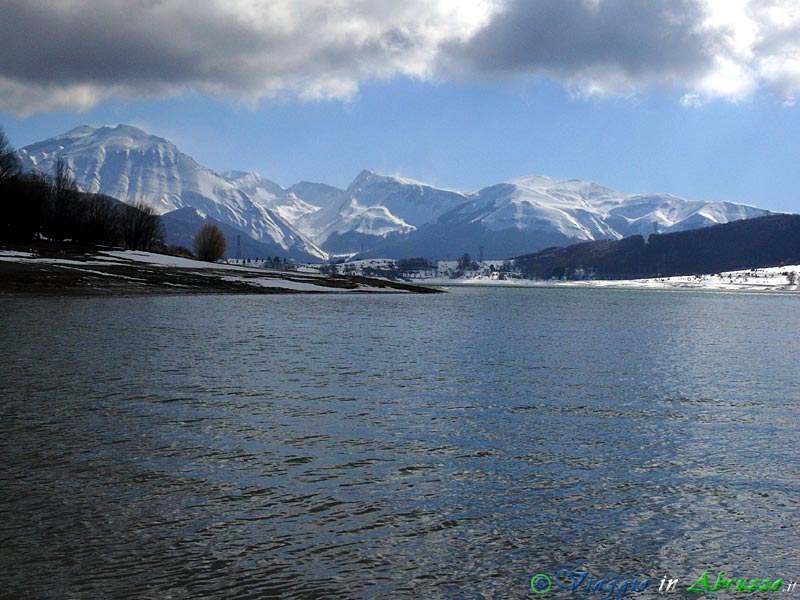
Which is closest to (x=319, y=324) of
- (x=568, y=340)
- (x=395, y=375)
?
(x=568, y=340)

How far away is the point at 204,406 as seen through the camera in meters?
24.2

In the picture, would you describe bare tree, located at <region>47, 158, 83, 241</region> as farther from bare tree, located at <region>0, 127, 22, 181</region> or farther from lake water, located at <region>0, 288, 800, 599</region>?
lake water, located at <region>0, 288, 800, 599</region>

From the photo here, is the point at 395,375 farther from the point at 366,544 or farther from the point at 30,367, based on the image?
the point at 366,544

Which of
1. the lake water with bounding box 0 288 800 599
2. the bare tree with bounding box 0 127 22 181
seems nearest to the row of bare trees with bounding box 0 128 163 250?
the bare tree with bounding box 0 127 22 181

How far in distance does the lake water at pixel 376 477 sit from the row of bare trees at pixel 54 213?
12382 centimetres

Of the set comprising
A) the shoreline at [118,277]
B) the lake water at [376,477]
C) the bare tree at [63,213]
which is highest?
the bare tree at [63,213]

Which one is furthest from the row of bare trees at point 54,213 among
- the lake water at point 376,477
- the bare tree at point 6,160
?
the lake water at point 376,477

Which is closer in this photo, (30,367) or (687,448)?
(687,448)

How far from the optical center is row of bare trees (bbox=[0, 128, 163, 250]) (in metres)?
143

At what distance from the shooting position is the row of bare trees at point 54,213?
14312 cm

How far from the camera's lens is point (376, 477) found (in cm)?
1627

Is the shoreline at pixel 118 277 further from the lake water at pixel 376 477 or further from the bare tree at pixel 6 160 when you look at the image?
the lake water at pixel 376 477

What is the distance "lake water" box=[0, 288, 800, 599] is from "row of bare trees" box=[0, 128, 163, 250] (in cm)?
12382

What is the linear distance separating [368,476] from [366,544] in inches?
163
